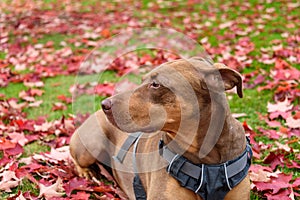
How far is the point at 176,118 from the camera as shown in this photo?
312cm

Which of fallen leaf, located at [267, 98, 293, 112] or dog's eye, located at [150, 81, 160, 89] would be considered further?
fallen leaf, located at [267, 98, 293, 112]

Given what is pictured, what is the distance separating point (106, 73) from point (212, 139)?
15.5ft

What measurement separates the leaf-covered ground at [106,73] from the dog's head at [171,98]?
108cm

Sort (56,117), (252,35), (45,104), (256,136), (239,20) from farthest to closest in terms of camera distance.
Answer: (239,20), (252,35), (45,104), (56,117), (256,136)

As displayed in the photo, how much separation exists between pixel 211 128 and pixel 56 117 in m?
3.24

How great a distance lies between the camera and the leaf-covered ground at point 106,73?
13.7 ft

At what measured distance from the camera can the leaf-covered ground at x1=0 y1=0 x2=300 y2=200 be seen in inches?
164

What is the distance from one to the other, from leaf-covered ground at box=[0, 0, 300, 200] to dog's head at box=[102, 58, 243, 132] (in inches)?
42.7

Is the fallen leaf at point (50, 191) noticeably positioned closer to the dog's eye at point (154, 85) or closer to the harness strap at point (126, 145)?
the harness strap at point (126, 145)

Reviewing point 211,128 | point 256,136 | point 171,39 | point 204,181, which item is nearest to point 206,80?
point 211,128

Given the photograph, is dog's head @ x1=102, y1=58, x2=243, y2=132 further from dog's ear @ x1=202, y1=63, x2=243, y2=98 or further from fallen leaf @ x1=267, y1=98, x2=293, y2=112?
fallen leaf @ x1=267, y1=98, x2=293, y2=112

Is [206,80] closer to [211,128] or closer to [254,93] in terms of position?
[211,128]

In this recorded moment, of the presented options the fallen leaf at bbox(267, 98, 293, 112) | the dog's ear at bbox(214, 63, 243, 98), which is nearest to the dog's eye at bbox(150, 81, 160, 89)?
the dog's ear at bbox(214, 63, 243, 98)

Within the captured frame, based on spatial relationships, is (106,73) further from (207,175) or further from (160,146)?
(207,175)
